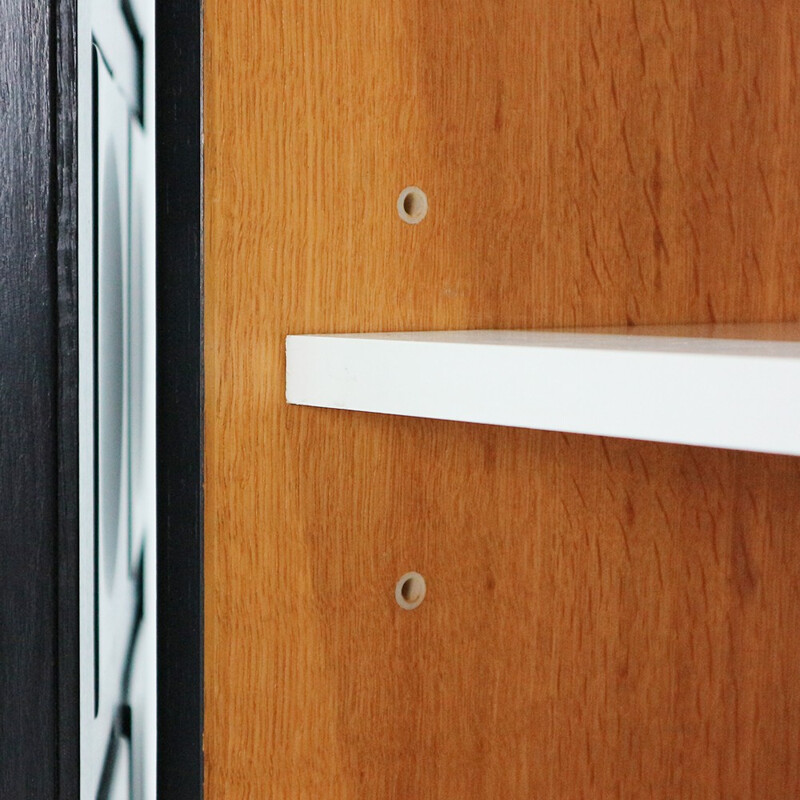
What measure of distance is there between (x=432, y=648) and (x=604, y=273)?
273mm

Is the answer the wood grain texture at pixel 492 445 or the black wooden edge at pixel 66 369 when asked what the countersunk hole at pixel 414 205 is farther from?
the black wooden edge at pixel 66 369

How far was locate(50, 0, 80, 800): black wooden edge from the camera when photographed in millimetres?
399

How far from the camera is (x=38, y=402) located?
406mm

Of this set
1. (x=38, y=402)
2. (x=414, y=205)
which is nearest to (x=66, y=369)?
(x=38, y=402)

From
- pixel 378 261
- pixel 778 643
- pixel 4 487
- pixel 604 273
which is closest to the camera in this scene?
pixel 4 487

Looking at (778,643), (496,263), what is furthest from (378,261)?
A: (778,643)

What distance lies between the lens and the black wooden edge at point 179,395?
17.6 inches

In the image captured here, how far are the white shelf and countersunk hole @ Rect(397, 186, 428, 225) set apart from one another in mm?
110

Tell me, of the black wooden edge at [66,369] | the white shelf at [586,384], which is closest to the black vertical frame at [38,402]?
the black wooden edge at [66,369]

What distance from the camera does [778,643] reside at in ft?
2.51

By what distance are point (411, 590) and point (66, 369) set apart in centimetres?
24

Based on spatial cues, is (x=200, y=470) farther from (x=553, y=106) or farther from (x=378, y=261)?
(x=553, y=106)

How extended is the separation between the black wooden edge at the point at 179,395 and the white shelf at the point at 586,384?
7 centimetres

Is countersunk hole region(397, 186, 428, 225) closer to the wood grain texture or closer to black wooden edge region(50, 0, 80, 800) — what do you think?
the wood grain texture
